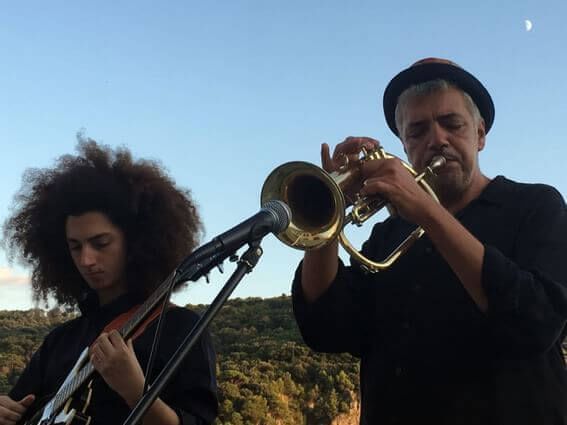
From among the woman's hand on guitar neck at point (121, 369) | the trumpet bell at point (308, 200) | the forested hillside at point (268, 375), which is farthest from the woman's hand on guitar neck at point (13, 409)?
the forested hillside at point (268, 375)

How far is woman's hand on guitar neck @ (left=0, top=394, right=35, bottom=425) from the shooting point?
10.8ft

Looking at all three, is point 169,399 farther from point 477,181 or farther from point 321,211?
point 477,181

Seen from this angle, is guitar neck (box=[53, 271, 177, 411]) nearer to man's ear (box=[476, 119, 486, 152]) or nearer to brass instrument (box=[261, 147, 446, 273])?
brass instrument (box=[261, 147, 446, 273])

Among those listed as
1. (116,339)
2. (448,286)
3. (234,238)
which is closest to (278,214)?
(234,238)

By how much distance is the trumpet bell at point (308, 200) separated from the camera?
243cm

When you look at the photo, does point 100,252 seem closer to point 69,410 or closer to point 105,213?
point 105,213

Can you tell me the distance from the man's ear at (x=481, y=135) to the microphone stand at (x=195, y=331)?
4.79 feet

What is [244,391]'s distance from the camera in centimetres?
1260

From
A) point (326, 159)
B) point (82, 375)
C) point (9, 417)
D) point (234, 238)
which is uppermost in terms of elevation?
point (326, 159)

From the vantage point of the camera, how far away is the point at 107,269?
3.41 metres

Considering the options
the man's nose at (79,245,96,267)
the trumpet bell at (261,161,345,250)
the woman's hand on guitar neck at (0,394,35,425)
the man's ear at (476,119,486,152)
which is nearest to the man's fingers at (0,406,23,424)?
the woman's hand on guitar neck at (0,394,35,425)

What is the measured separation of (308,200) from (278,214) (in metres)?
0.53

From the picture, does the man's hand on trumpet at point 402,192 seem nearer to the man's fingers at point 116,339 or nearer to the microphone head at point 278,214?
the microphone head at point 278,214

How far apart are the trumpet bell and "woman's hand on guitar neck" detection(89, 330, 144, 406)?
33.3 inches
